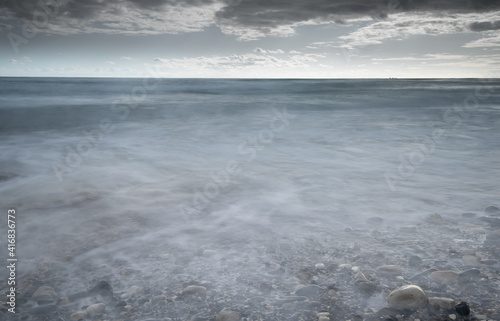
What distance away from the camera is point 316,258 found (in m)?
3.21

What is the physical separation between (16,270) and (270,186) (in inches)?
149

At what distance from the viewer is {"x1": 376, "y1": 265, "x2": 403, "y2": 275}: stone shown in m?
2.91

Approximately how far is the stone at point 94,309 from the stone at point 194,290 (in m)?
0.62

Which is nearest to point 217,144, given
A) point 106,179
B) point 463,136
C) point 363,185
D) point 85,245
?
point 106,179

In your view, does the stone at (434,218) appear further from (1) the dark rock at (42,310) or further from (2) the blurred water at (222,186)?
(1) the dark rock at (42,310)

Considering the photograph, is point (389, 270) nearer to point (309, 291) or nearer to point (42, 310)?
point (309, 291)

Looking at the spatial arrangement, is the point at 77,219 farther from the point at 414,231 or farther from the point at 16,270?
the point at 414,231

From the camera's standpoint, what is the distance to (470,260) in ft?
10.1

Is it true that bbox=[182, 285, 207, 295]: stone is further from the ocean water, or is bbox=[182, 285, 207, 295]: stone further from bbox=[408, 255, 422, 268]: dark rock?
bbox=[408, 255, 422, 268]: dark rock

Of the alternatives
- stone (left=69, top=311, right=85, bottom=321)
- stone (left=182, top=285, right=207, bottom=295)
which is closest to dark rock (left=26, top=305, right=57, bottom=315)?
stone (left=69, top=311, right=85, bottom=321)

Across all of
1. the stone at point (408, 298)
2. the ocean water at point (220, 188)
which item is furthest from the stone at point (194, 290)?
the stone at point (408, 298)

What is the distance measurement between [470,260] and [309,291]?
1633 mm

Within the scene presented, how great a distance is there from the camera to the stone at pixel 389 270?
9.55ft

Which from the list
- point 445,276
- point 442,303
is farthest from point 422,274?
point 442,303
